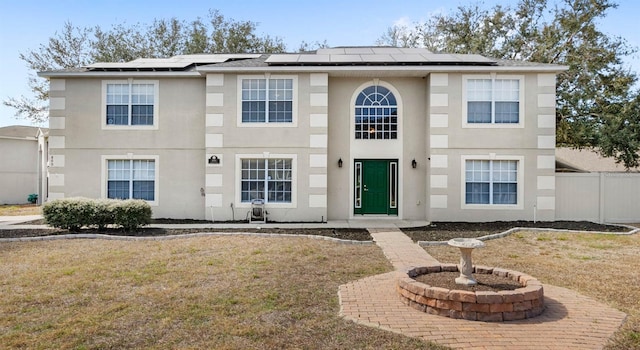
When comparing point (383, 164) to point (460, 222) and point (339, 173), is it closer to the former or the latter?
point (339, 173)

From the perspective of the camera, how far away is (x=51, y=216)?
37.3 feet

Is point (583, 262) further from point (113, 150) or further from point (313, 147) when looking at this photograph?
point (113, 150)

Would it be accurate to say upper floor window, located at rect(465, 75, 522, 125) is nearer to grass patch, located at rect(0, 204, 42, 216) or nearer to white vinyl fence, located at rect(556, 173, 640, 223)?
white vinyl fence, located at rect(556, 173, 640, 223)

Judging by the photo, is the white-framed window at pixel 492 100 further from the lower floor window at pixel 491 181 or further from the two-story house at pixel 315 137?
the lower floor window at pixel 491 181

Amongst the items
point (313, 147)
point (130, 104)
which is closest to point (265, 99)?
point (313, 147)

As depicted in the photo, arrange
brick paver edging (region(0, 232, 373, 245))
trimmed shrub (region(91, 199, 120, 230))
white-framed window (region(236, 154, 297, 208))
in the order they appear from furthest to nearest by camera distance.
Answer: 1. white-framed window (region(236, 154, 297, 208))
2. trimmed shrub (region(91, 199, 120, 230))
3. brick paver edging (region(0, 232, 373, 245))

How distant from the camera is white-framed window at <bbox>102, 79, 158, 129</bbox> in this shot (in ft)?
48.5

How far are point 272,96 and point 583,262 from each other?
1027 cm

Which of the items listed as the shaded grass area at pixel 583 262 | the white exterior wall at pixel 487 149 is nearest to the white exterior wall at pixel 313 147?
the white exterior wall at pixel 487 149

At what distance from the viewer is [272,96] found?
1427cm

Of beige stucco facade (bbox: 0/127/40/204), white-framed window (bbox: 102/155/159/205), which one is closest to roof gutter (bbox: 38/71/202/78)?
white-framed window (bbox: 102/155/159/205)

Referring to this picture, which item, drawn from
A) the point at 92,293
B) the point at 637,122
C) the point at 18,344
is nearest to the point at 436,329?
the point at 18,344

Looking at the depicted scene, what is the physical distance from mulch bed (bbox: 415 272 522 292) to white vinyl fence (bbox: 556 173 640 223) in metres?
10.1

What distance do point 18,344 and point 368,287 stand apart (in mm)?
4375
